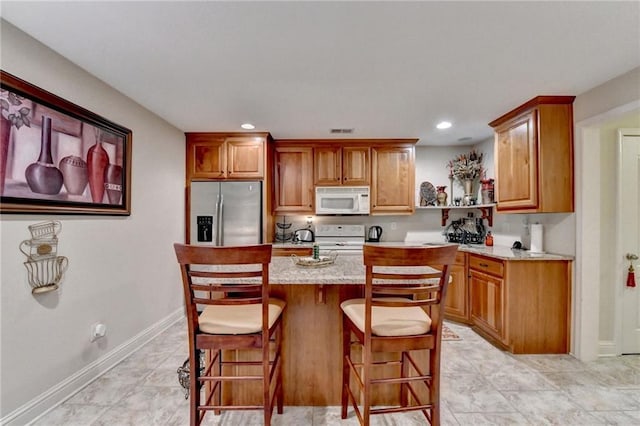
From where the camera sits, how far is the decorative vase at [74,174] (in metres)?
1.88

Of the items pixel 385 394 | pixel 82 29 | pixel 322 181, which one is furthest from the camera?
pixel 322 181

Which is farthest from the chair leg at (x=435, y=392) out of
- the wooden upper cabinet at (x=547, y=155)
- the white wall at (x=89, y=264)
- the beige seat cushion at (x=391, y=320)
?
the white wall at (x=89, y=264)

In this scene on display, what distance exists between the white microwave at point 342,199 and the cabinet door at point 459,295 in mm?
1313

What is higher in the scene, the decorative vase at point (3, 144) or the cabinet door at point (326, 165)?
the cabinet door at point (326, 165)

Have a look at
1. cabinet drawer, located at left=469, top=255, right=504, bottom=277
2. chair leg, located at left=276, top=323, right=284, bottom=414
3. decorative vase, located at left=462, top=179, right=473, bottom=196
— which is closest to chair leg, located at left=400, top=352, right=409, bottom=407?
chair leg, located at left=276, top=323, right=284, bottom=414

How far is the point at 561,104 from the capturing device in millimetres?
2514

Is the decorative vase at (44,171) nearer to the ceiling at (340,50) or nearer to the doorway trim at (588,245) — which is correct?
the ceiling at (340,50)

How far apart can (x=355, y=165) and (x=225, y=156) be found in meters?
1.74

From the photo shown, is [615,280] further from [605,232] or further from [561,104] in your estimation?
[561,104]

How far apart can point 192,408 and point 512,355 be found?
2.69 metres

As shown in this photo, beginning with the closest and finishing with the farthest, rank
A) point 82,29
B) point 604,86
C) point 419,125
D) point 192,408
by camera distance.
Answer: point 192,408 < point 82,29 < point 604,86 < point 419,125

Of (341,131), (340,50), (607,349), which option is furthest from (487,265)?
(340,50)

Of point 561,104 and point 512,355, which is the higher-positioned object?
point 561,104

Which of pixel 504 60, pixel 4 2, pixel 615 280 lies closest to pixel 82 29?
pixel 4 2
